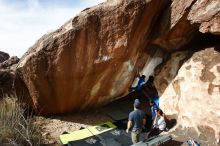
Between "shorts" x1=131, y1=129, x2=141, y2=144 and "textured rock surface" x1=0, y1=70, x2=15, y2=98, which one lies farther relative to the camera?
"textured rock surface" x1=0, y1=70, x2=15, y2=98

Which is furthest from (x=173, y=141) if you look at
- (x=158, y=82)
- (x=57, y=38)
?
(x=57, y=38)

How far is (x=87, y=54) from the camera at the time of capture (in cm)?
812

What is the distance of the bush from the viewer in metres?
7.06

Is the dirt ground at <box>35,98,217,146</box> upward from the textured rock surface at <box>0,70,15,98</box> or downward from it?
downward

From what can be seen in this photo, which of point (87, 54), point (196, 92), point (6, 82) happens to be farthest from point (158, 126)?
point (6, 82)

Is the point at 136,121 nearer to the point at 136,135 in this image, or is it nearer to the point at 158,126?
the point at 136,135

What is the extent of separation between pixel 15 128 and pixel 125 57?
3389mm

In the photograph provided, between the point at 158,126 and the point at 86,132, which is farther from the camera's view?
the point at 86,132

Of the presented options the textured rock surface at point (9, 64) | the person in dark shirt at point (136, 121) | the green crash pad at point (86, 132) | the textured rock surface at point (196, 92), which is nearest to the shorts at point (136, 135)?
the person in dark shirt at point (136, 121)

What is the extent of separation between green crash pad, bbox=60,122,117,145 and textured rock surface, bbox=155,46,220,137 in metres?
1.59

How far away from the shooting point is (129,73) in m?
8.69

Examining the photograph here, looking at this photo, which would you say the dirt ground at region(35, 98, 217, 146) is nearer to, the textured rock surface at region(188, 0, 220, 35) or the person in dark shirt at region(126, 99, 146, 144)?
the person in dark shirt at region(126, 99, 146, 144)

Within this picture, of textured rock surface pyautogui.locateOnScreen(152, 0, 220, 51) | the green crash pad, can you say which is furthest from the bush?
textured rock surface pyautogui.locateOnScreen(152, 0, 220, 51)

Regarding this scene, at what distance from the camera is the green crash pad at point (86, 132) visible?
7.36m
